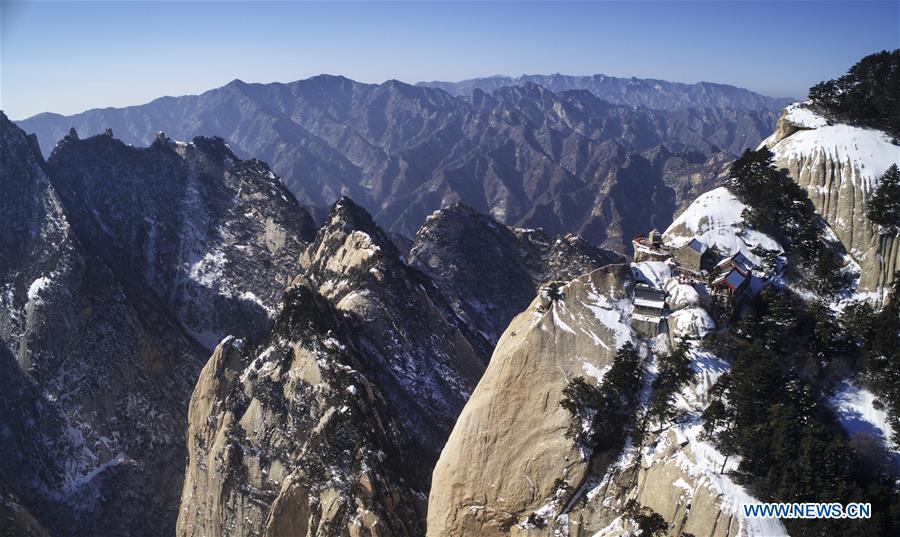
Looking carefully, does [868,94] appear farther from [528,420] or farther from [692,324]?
[528,420]

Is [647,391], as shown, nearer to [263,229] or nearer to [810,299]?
[810,299]

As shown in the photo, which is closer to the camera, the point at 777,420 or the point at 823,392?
the point at 777,420

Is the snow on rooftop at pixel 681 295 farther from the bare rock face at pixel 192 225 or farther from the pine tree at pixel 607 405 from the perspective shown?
the bare rock face at pixel 192 225

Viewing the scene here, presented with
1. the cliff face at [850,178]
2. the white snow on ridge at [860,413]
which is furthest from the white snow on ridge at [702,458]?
the cliff face at [850,178]

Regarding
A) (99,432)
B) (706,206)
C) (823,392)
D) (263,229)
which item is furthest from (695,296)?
(263,229)

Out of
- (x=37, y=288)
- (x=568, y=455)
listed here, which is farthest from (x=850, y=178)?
(x=37, y=288)

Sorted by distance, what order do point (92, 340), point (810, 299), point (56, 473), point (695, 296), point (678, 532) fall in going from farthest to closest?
point (92, 340) → point (56, 473) → point (810, 299) → point (695, 296) → point (678, 532)

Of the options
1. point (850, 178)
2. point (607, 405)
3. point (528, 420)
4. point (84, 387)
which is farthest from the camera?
point (84, 387)
